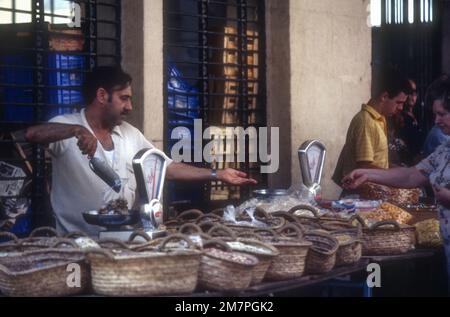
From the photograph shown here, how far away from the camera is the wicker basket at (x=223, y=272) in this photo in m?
3.83

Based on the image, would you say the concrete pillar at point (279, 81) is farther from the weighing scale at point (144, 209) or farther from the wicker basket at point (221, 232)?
the weighing scale at point (144, 209)

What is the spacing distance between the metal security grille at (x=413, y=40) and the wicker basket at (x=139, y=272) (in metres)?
5.99

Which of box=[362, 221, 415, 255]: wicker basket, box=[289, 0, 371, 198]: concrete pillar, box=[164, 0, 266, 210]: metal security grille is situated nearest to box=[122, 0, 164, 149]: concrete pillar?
box=[164, 0, 266, 210]: metal security grille

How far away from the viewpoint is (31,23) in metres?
6.01

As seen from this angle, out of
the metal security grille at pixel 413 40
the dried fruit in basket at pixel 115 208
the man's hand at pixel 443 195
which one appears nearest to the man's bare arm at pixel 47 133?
the dried fruit in basket at pixel 115 208

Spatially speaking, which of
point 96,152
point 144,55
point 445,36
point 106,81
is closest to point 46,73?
point 144,55

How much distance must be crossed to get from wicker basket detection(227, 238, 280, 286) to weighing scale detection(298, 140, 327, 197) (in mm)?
1757

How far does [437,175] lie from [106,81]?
2070mm

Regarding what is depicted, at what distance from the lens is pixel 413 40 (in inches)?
380

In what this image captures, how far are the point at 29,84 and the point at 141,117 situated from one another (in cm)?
83

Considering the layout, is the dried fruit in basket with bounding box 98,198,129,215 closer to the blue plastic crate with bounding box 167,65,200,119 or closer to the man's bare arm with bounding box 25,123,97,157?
the man's bare arm with bounding box 25,123,97,157

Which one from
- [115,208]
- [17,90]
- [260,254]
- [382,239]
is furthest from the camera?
[17,90]

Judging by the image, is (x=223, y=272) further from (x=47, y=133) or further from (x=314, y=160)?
(x=314, y=160)
